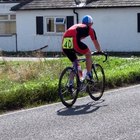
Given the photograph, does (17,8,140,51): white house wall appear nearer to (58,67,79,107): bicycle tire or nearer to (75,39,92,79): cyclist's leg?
(75,39,92,79): cyclist's leg

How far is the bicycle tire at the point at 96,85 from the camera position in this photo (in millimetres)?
11820

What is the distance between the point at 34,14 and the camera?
35.0 metres

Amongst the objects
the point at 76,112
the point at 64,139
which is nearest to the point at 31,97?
the point at 76,112

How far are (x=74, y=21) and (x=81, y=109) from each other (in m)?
23.6

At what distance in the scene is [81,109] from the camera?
1059 centimetres

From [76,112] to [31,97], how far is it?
4.84 feet

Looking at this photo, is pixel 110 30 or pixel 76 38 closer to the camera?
pixel 76 38

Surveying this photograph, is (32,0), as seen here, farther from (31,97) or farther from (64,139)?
(64,139)

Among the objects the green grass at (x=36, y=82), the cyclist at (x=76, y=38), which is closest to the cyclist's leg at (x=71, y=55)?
the cyclist at (x=76, y=38)

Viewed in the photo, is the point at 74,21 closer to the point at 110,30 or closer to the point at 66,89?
the point at 110,30

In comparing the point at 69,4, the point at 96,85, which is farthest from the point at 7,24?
the point at 96,85

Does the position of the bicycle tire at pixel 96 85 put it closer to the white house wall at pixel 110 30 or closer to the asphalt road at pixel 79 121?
the asphalt road at pixel 79 121

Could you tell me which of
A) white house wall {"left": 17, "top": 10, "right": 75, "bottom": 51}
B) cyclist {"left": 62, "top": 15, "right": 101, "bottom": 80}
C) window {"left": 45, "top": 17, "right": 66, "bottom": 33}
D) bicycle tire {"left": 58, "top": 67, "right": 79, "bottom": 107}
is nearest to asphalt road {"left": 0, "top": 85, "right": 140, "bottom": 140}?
bicycle tire {"left": 58, "top": 67, "right": 79, "bottom": 107}

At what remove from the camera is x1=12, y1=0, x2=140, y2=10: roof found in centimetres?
3203
